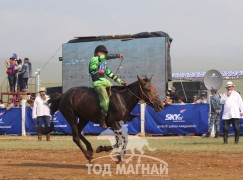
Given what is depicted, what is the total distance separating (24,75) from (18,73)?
1.27ft

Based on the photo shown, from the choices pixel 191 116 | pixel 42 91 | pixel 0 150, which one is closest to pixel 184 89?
pixel 191 116

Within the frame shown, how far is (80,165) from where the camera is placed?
48.6 feet

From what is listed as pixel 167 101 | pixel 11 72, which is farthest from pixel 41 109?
pixel 11 72

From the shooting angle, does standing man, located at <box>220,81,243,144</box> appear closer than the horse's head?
No

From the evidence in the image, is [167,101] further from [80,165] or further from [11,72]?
[80,165]

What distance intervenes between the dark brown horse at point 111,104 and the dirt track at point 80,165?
899 mm

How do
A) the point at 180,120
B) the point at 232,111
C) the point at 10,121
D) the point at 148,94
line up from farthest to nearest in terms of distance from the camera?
the point at 10,121 → the point at 180,120 → the point at 232,111 → the point at 148,94

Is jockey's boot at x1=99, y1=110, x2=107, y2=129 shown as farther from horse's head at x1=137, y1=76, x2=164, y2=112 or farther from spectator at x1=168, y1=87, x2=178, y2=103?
spectator at x1=168, y1=87, x2=178, y2=103

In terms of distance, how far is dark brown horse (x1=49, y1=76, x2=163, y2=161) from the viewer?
49.2 feet

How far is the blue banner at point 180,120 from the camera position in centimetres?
2667

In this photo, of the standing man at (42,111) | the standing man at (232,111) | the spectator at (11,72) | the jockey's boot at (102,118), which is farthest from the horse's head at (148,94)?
the spectator at (11,72)

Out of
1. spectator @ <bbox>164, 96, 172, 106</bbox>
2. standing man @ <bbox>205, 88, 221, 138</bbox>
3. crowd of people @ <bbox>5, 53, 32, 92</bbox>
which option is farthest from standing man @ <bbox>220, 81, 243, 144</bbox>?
crowd of people @ <bbox>5, 53, 32, 92</bbox>

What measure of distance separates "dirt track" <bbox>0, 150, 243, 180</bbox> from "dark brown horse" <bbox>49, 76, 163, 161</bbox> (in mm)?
899

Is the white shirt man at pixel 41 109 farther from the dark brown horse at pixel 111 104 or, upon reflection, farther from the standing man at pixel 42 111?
the dark brown horse at pixel 111 104
